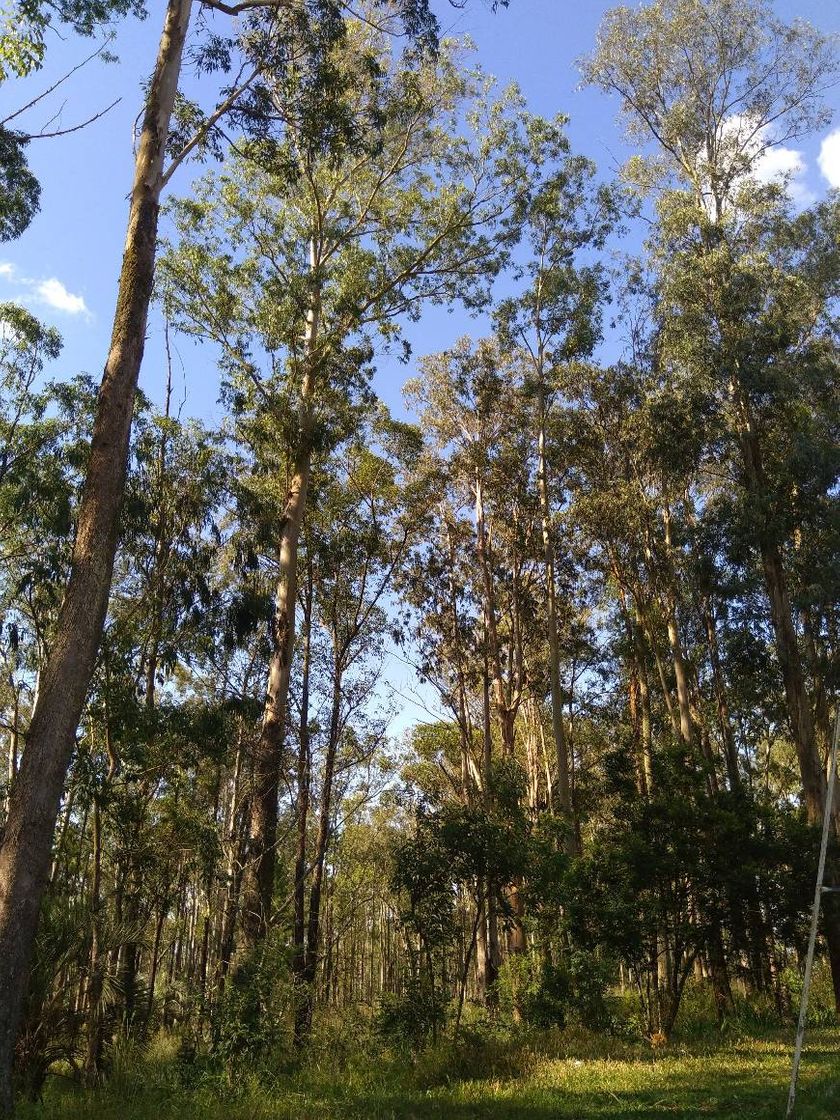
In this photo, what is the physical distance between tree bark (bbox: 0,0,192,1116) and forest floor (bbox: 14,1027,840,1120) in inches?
75.6

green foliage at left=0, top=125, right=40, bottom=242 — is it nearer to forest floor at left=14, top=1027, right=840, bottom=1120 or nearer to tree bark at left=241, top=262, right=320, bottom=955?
tree bark at left=241, top=262, right=320, bottom=955

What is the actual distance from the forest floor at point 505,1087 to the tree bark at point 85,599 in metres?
1.92

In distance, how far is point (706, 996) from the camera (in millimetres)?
14758

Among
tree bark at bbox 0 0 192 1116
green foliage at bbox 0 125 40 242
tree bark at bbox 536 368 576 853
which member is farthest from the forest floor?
green foliage at bbox 0 125 40 242

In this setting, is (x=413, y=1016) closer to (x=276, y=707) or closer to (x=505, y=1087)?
(x=505, y=1087)

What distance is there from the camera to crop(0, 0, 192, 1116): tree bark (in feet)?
16.7

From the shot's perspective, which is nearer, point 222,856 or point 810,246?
point 222,856

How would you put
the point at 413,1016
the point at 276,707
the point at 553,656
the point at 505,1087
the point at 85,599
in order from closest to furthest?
the point at 85,599
the point at 505,1087
the point at 413,1016
the point at 276,707
the point at 553,656

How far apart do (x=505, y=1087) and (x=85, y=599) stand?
5596 mm

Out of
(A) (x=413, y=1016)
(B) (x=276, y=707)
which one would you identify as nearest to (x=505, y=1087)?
(A) (x=413, y=1016)

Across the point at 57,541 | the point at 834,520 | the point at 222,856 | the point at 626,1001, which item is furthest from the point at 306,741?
the point at 834,520

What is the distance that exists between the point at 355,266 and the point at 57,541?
6887 millimetres

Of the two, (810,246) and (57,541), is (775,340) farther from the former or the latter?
(57,541)

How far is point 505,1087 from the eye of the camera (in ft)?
24.0
